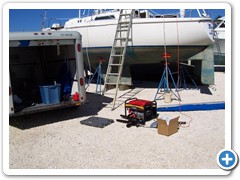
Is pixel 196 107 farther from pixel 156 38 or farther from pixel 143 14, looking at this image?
pixel 143 14

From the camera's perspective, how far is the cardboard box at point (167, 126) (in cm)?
582

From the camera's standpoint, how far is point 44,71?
9172mm

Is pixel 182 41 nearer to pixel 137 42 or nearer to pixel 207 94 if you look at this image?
pixel 137 42

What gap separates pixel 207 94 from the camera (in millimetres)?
9984

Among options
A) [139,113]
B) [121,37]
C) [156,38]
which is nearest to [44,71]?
[121,37]

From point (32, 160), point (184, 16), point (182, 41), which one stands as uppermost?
point (184, 16)

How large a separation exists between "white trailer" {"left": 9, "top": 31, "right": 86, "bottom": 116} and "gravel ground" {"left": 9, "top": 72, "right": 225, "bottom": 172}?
54 centimetres

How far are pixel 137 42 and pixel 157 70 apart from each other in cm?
348

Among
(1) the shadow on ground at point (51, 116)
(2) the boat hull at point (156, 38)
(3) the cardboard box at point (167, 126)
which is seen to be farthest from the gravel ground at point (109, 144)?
(2) the boat hull at point (156, 38)

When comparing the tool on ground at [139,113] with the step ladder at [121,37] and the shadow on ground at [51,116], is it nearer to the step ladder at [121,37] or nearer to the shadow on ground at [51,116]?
the shadow on ground at [51,116]

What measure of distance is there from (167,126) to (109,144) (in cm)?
137

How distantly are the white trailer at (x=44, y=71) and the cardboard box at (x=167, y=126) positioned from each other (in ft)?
8.18
